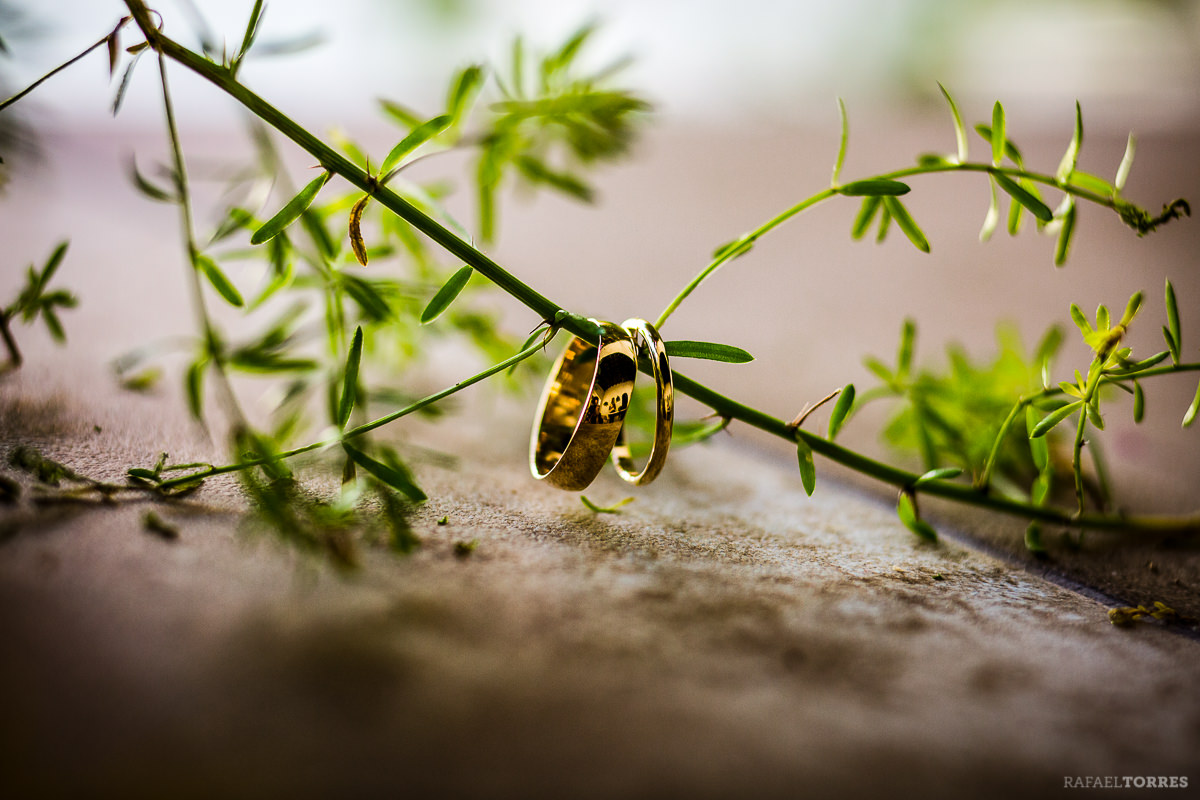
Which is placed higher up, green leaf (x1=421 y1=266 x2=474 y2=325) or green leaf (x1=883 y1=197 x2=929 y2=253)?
green leaf (x1=883 y1=197 x2=929 y2=253)

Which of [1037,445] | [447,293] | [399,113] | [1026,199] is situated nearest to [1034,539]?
[1037,445]

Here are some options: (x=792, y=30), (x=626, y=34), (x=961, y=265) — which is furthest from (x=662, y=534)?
(x=792, y=30)

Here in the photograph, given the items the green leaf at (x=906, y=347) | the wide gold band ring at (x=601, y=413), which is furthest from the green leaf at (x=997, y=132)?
the wide gold band ring at (x=601, y=413)

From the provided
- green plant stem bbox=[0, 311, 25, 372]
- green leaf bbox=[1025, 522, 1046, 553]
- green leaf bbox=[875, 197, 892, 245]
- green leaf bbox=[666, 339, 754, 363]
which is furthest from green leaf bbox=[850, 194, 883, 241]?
green plant stem bbox=[0, 311, 25, 372]

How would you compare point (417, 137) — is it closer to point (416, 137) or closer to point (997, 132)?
point (416, 137)

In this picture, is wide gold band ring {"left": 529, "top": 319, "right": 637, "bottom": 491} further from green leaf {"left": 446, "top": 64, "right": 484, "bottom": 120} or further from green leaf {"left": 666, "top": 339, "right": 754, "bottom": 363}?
green leaf {"left": 446, "top": 64, "right": 484, "bottom": 120}

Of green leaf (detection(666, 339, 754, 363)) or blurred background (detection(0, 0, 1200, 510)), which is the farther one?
blurred background (detection(0, 0, 1200, 510))
